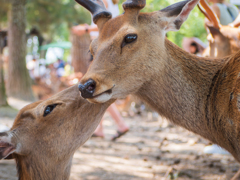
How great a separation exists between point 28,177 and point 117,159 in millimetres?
2699

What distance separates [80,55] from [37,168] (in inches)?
247

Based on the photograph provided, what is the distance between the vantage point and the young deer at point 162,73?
8.25 ft

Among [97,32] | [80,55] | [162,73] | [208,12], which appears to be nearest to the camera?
[162,73]

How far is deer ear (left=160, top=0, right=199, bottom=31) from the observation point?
8.85ft

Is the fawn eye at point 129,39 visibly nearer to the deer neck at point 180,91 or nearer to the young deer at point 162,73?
the young deer at point 162,73

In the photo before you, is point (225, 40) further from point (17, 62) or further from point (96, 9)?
point (17, 62)

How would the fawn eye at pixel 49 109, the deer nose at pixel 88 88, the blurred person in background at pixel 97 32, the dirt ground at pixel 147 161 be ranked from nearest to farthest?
the deer nose at pixel 88 88 < the fawn eye at pixel 49 109 < the dirt ground at pixel 147 161 < the blurred person in background at pixel 97 32

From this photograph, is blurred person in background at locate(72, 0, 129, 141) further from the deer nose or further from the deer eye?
the deer nose

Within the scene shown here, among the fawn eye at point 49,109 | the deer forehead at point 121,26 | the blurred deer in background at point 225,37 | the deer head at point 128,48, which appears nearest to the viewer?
the deer head at point 128,48

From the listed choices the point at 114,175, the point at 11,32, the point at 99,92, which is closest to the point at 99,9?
the point at 99,92

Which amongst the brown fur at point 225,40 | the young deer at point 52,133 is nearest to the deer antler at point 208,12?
the brown fur at point 225,40

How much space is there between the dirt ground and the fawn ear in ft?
5.40

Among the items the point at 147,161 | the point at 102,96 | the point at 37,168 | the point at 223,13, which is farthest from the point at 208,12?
the point at 147,161

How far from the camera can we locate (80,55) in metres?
8.88
